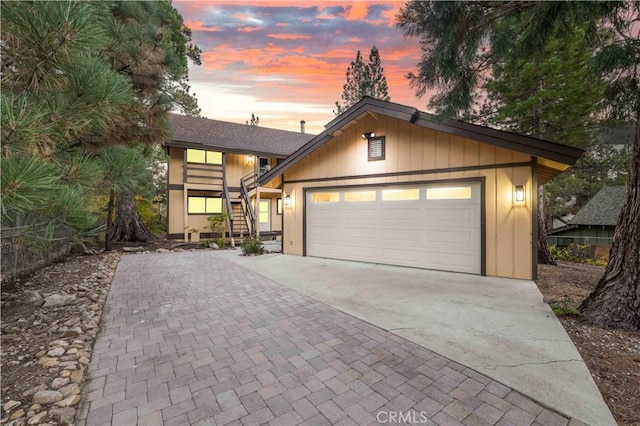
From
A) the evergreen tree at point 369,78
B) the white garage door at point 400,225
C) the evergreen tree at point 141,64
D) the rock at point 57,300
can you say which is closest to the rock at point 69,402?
the rock at point 57,300

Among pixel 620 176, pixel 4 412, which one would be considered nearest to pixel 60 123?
pixel 4 412

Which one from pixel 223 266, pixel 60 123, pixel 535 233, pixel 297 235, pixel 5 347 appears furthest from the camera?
pixel 297 235

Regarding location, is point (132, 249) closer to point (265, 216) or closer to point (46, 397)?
point (265, 216)

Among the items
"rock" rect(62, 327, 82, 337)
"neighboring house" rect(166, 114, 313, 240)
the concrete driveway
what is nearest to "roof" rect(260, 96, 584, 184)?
the concrete driveway

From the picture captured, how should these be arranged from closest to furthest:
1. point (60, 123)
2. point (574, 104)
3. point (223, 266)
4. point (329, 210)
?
point (60, 123)
point (223, 266)
point (574, 104)
point (329, 210)

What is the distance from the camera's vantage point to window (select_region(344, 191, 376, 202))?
8062 mm

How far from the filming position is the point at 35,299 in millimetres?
4348

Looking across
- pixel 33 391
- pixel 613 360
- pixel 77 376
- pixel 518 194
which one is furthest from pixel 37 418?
pixel 518 194

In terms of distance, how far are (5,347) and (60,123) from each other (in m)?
2.55

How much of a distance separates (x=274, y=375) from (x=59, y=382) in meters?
1.79

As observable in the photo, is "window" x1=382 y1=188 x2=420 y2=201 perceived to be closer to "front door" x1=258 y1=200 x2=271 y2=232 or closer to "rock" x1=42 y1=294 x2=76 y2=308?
"rock" x1=42 y1=294 x2=76 y2=308

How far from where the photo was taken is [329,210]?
9008 millimetres

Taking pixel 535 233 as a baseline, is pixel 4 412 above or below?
below

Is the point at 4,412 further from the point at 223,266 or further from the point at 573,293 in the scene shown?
the point at 573,293
